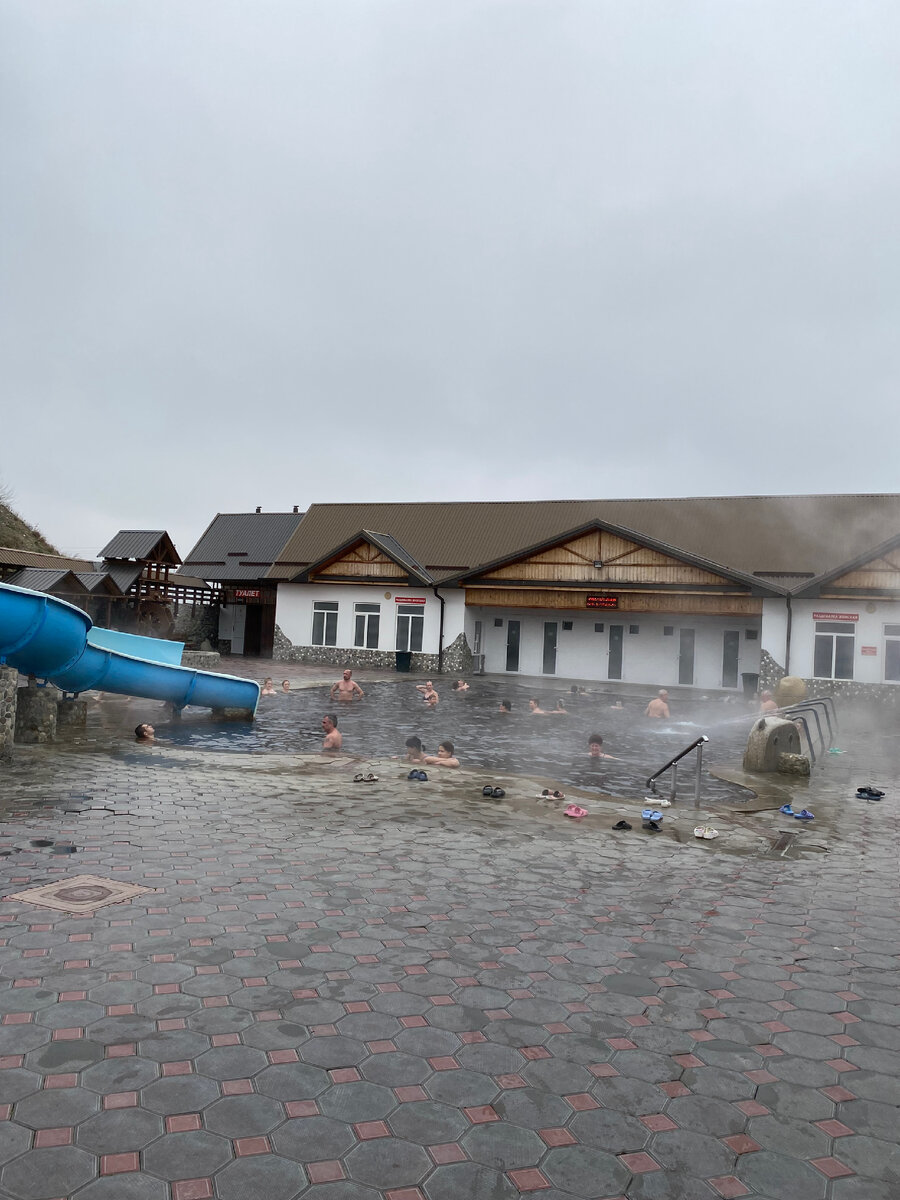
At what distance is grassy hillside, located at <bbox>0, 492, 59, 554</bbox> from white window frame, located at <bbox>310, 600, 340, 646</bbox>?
20.8 m

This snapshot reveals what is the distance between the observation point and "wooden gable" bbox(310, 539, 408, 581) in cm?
3644

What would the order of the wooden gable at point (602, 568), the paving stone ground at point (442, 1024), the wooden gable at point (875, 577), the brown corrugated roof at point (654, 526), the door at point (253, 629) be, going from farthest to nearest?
the door at point (253, 629), the brown corrugated roof at point (654, 526), the wooden gable at point (602, 568), the wooden gable at point (875, 577), the paving stone ground at point (442, 1024)

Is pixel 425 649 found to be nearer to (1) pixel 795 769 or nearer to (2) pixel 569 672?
(2) pixel 569 672

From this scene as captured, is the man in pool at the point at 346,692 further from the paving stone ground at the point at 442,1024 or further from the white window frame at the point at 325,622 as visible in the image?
the paving stone ground at the point at 442,1024

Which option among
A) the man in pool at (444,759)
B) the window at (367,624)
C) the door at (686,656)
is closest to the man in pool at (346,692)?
the man in pool at (444,759)

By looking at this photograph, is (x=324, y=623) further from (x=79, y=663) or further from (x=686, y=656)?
(x=79, y=663)

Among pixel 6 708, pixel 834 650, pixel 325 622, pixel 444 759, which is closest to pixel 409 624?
pixel 325 622

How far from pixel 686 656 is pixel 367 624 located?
45.8 feet

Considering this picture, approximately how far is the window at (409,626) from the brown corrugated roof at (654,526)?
8.46 feet

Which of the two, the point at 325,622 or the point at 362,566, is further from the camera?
the point at 325,622

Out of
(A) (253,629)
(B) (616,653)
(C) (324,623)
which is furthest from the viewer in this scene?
(A) (253,629)

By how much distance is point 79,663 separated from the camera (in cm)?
1537

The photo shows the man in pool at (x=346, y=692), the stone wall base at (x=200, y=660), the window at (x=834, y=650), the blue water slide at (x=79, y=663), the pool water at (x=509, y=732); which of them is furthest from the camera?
the stone wall base at (x=200, y=660)

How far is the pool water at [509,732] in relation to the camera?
14961 millimetres
